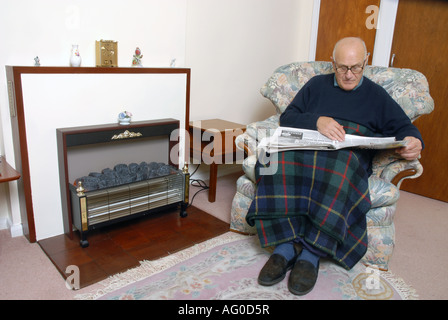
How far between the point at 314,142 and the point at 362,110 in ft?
1.24

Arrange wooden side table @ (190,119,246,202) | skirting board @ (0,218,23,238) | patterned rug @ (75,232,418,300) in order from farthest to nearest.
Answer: wooden side table @ (190,119,246,202) < skirting board @ (0,218,23,238) < patterned rug @ (75,232,418,300)

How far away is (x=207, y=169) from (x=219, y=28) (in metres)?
1.02

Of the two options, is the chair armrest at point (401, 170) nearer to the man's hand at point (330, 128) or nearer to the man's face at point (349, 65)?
the man's hand at point (330, 128)

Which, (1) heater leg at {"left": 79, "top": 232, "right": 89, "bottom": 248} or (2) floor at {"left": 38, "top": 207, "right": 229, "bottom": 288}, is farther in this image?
(1) heater leg at {"left": 79, "top": 232, "right": 89, "bottom": 248}

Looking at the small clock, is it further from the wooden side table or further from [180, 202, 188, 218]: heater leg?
Result: [180, 202, 188, 218]: heater leg

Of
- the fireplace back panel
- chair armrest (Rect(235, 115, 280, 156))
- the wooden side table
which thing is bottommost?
the fireplace back panel

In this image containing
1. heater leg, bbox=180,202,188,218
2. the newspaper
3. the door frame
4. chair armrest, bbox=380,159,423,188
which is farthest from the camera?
the door frame

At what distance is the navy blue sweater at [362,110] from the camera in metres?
1.79

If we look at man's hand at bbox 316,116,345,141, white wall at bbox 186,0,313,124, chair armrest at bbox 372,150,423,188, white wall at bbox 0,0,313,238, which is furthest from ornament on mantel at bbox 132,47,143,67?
chair armrest at bbox 372,150,423,188

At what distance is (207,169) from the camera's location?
9.34 feet

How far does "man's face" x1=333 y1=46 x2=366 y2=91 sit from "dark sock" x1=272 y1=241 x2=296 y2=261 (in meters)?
0.82

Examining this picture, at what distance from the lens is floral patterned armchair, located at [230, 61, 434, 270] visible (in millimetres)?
1693

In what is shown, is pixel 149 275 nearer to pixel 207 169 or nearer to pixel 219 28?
pixel 207 169
